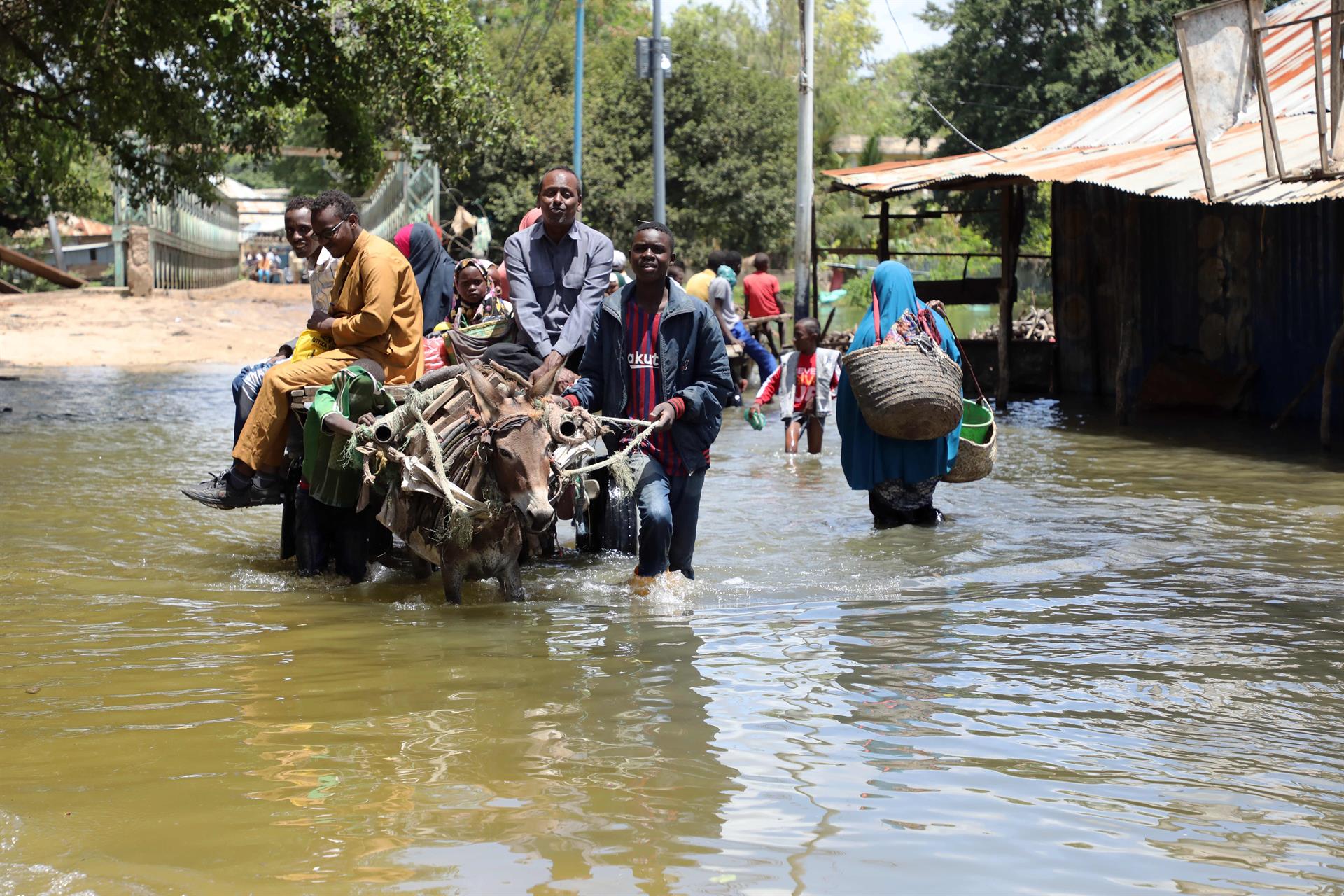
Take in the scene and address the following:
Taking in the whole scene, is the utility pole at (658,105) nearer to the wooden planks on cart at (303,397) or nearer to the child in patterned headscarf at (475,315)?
the child in patterned headscarf at (475,315)

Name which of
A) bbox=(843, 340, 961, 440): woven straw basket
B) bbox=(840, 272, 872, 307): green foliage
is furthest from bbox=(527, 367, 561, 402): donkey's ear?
bbox=(840, 272, 872, 307): green foliage

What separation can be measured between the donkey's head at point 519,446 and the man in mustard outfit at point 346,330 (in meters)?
1.08

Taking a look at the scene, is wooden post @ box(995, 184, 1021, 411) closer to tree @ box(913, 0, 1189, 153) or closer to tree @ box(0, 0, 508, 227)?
tree @ box(0, 0, 508, 227)

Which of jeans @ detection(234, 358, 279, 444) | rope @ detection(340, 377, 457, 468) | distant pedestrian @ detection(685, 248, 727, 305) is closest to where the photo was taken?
rope @ detection(340, 377, 457, 468)

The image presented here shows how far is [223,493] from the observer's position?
841 centimetres

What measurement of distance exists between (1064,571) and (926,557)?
2.86 feet

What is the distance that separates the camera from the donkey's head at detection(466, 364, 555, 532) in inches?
256

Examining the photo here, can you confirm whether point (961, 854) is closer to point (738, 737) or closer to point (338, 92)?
point (738, 737)

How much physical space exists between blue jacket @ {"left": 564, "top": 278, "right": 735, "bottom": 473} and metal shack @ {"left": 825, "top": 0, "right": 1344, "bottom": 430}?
246 inches

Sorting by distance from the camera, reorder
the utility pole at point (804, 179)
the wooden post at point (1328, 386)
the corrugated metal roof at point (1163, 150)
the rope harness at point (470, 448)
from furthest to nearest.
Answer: the utility pole at point (804, 179) → the wooden post at point (1328, 386) → the corrugated metal roof at point (1163, 150) → the rope harness at point (470, 448)

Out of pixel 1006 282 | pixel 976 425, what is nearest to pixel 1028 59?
pixel 1006 282

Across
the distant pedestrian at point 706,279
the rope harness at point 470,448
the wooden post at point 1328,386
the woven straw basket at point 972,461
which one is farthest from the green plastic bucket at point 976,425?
the distant pedestrian at point 706,279

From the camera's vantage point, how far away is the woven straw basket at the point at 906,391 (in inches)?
352

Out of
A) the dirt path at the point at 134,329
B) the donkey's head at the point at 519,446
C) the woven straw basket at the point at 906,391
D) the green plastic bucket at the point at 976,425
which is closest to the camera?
the donkey's head at the point at 519,446
